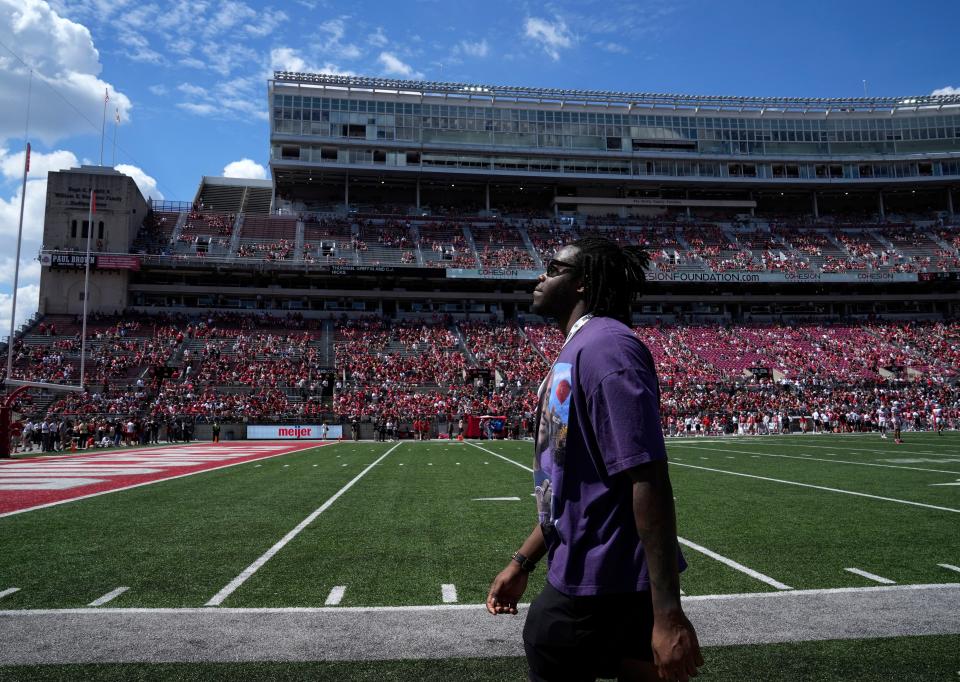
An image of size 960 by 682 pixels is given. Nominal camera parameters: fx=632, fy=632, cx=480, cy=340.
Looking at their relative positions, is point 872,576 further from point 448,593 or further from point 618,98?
point 618,98

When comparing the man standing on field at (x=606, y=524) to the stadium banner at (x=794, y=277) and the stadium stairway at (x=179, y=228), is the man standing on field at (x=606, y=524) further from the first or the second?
the stadium stairway at (x=179, y=228)

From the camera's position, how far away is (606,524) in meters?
1.99

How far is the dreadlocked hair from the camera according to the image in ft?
7.61

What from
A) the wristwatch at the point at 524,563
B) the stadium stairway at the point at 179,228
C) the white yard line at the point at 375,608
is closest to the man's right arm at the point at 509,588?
the wristwatch at the point at 524,563

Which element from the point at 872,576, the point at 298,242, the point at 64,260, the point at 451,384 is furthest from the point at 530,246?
the point at 872,576

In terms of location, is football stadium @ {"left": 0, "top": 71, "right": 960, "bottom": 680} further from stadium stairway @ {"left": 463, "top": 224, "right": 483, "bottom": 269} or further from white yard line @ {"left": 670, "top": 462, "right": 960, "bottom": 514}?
stadium stairway @ {"left": 463, "top": 224, "right": 483, "bottom": 269}

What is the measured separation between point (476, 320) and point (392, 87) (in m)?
25.0

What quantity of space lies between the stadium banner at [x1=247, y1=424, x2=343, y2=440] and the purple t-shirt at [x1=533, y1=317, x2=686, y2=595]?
34.9 m

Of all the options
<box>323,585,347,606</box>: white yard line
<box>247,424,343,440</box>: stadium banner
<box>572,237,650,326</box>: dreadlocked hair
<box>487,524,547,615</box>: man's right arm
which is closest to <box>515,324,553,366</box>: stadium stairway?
<box>247,424,343,440</box>: stadium banner

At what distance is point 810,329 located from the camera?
5281cm

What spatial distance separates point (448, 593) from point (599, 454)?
141 inches

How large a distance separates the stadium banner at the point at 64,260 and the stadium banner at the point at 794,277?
46.2m

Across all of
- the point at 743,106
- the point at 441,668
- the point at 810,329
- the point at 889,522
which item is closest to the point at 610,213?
the point at 743,106

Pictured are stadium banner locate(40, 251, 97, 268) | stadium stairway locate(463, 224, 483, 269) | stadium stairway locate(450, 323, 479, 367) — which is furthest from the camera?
stadium stairway locate(463, 224, 483, 269)
